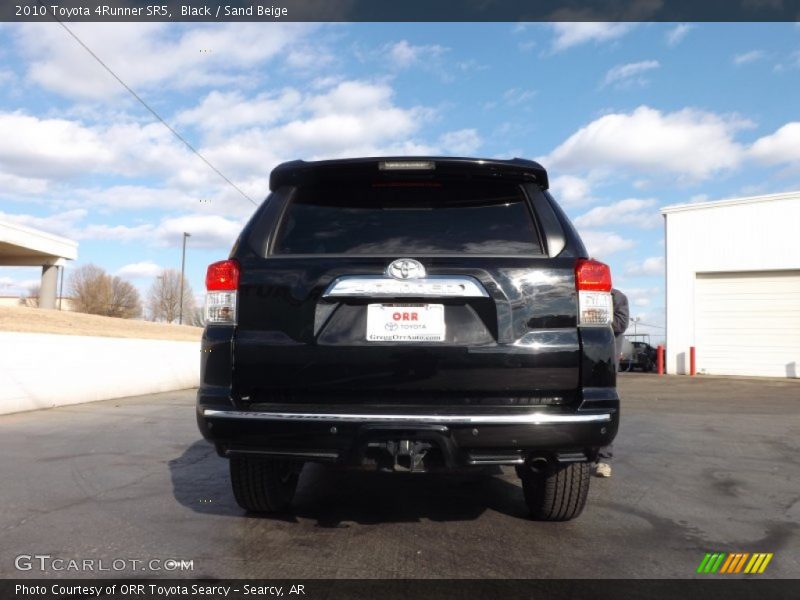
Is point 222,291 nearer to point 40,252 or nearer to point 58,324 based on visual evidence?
point 58,324

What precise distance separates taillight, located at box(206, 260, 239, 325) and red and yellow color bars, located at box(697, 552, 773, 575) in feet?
8.59

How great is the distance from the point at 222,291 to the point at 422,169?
46.6 inches

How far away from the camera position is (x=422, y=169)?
3318 mm

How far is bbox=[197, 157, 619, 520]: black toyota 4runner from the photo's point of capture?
3.00 metres

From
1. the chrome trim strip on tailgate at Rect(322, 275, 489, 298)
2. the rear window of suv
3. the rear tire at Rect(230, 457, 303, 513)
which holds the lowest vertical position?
the rear tire at Rect(230, 457, 303, 513)

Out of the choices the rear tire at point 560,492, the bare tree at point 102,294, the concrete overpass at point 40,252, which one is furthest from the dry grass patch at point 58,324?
the bare tree at point 102,294

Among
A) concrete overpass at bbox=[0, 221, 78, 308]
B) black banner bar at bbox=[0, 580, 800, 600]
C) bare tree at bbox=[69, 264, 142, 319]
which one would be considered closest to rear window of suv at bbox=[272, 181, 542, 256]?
black banner bar at bbox=[0, 580, 800, 600]

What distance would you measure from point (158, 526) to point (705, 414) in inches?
339

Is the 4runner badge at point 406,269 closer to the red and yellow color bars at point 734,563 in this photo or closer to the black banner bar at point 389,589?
the black banner bar at point 389,589

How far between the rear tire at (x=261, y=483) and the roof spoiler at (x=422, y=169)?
1634mm

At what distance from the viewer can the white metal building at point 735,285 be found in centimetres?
2041

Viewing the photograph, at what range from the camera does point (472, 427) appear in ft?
9.68
